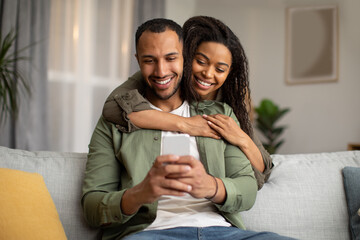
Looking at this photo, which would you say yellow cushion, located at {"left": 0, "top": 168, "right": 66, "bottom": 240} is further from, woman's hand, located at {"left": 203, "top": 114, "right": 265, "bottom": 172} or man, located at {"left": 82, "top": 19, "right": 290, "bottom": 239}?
woman's hand, located at {"left": 203, "top": 114, "right": 265, "bottom": 172}

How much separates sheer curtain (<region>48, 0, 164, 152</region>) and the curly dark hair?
2763 millimetres

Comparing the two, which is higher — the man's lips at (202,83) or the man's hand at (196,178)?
the man's lips at (202,83)

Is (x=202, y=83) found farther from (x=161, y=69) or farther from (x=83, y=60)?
(x=83, y=60)

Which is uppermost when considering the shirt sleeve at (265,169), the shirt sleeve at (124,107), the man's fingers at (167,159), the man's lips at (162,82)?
the man's lips at (162,82)

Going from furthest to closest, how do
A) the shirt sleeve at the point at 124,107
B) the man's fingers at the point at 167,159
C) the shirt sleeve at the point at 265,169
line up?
the shirt sleeve at the point at 265,169 → the shirt sleeve at the point at 124,107 → the man's fingers at the point at 167,159

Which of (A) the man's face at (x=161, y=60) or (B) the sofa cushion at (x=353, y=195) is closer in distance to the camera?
(A) the man's face at (x=161, y=60)

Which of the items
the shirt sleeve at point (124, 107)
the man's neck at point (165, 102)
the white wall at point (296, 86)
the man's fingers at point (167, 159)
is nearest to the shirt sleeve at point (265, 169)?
the man's neck at point (165, 102)

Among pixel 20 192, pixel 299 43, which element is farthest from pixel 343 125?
pixel 20 192

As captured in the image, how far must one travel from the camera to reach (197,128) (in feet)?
5.11

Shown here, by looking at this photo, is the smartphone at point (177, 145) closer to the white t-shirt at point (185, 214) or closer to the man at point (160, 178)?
the man at point (160, 178)

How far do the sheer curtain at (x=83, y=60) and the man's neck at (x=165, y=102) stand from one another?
2725 mm

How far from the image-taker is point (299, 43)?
5234mm

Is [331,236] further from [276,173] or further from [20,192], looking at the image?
[20,192]

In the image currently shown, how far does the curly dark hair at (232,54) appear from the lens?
1730mm
